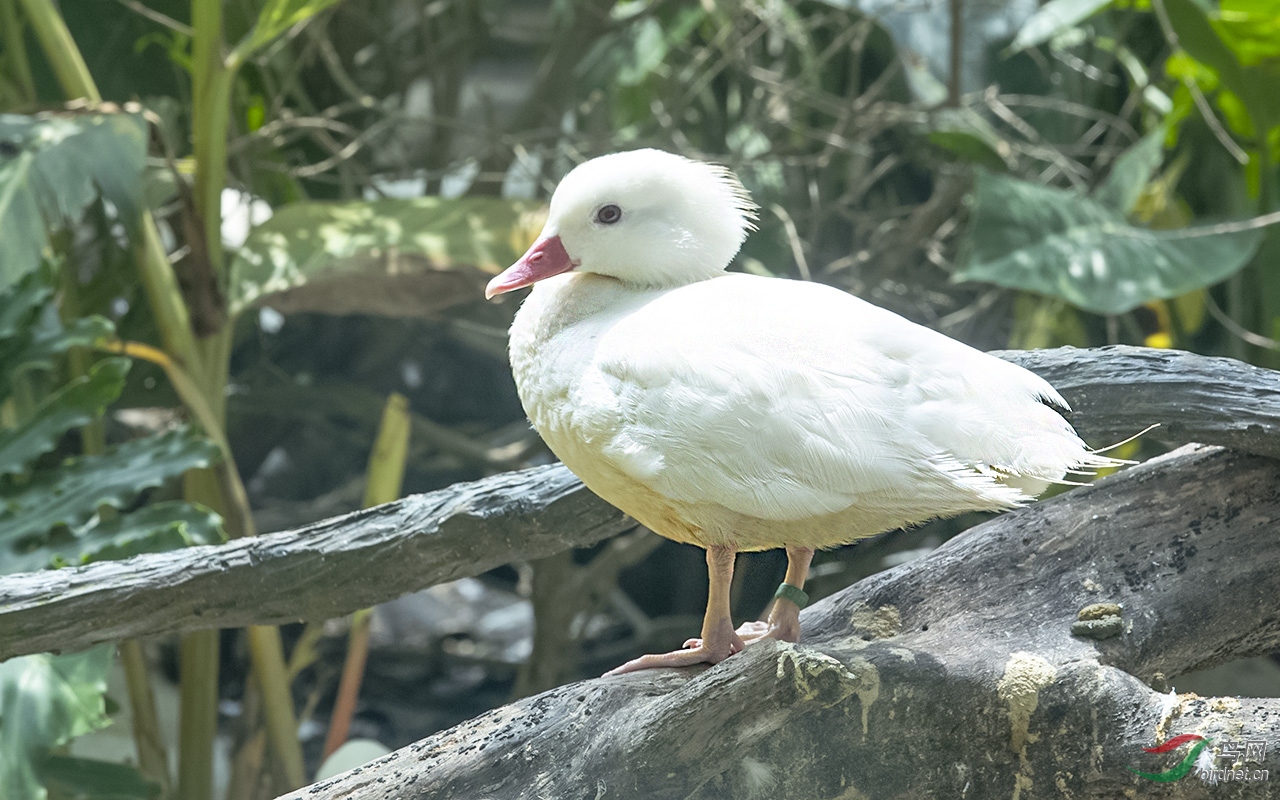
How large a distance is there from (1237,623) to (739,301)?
60 cm

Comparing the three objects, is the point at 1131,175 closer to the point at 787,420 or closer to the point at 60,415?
the point at 787,420

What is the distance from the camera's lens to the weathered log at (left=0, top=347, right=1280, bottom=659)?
1040 mm

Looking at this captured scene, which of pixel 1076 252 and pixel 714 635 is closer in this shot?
pixel 714 635

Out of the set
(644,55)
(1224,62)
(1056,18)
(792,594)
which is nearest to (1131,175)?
(1224,62)

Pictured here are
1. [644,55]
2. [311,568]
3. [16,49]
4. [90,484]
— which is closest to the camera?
[311,568]

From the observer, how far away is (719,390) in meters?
0.77

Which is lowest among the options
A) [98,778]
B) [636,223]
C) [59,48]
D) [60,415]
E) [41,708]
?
[98,778]

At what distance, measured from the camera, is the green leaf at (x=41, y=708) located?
119cm

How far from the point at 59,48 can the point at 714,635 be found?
4.45 ft

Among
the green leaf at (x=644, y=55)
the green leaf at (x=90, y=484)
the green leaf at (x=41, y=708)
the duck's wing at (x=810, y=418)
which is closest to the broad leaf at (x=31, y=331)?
the green leaf at (x=90, y=484)

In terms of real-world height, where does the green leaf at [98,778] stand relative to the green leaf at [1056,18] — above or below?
below

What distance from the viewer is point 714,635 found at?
36.4 inches

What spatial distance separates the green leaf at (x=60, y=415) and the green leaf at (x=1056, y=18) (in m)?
1.73

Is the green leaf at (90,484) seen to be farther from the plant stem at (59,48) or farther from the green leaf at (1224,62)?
the green leaf at (1224,62)
